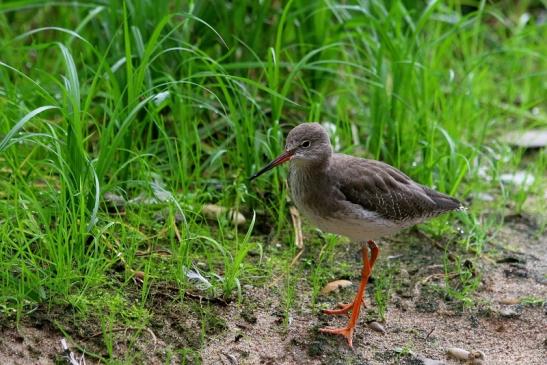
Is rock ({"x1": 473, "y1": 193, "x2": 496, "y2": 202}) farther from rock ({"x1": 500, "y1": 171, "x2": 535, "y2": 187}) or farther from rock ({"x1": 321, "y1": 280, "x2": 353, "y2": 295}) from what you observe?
rock ({"x1": 321, "y1": 280, "x2": 353, "y2": 295})

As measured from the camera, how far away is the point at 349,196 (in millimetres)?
5285

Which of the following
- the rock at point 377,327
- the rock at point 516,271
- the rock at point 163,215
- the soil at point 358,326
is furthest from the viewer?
the rock at point 516,271

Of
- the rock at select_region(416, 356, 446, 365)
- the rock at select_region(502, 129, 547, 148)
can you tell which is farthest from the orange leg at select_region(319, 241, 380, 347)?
the rock at select_region(502, 129, 547, 148)

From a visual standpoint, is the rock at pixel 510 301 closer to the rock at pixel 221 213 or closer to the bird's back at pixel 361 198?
the bird's back at pixel 361 198

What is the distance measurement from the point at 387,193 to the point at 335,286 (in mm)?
→ 677

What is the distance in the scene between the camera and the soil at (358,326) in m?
4.63

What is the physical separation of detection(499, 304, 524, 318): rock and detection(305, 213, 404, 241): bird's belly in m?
0.90

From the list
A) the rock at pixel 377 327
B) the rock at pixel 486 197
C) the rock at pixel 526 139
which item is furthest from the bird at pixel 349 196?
the rock at pixel 526 139

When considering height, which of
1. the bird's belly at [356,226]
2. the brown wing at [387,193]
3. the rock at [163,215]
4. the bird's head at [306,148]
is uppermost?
the bird's head at [306,148]

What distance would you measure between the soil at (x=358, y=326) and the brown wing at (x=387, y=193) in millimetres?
501

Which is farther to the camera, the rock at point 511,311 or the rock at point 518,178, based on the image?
the rock at point 518,178

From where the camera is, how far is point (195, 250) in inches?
218

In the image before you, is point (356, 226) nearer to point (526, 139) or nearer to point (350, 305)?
point (350, 305)

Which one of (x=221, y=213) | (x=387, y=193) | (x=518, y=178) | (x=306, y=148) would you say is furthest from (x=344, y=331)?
(x=518, y=178)
